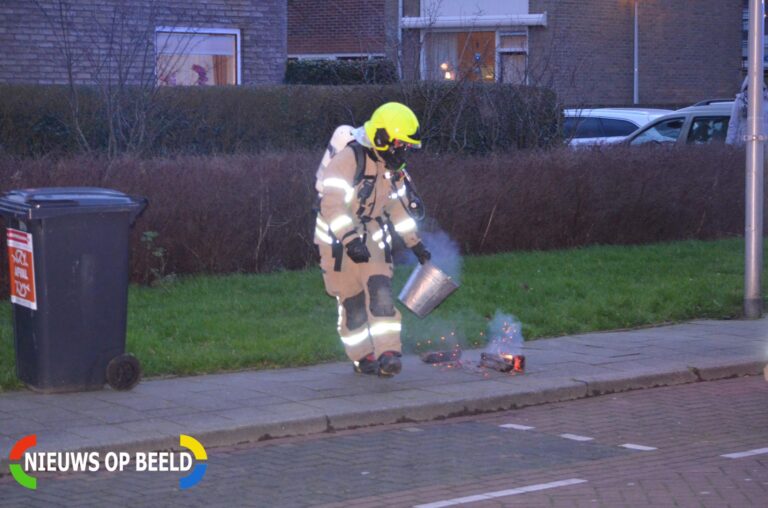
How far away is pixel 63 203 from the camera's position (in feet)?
27.2

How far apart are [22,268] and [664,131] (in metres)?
14.1

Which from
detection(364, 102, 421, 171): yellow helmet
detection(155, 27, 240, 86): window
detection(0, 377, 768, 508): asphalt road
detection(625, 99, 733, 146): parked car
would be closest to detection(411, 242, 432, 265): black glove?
detection(364, 102, 421, 171): yellow helmet

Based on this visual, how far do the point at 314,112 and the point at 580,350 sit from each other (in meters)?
7.28

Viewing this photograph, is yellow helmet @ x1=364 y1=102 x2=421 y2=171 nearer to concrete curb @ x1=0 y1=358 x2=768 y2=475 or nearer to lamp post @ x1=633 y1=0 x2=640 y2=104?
concrete curb @ x1=0 y1=358 x2=768 y2=475

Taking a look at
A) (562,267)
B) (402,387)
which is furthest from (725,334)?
(402,387)

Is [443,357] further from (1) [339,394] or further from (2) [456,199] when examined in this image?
(2) [456,199]

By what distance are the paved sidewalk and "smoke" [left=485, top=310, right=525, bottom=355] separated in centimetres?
17

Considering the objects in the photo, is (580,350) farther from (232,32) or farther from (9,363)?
(232,32)

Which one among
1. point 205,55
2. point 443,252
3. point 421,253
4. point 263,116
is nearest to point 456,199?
point 443,252

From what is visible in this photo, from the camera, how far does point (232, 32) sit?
63.6ft

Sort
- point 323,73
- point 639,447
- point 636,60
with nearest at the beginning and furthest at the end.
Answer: point 639,447
point 323,73
point 636,60

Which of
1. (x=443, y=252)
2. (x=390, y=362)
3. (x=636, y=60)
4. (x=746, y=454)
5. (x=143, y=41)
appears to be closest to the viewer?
(x=746, y=454)

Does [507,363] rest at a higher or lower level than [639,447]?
higher

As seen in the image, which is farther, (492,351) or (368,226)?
(492,351)
